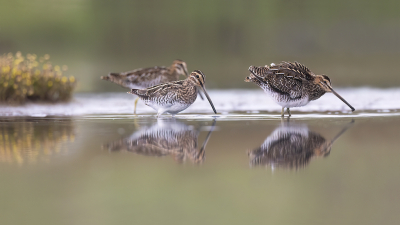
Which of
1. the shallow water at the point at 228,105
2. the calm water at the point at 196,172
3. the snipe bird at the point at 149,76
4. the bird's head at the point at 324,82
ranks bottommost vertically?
the calm water at the point at 196,172

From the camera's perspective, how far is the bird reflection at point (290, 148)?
20.3 feet

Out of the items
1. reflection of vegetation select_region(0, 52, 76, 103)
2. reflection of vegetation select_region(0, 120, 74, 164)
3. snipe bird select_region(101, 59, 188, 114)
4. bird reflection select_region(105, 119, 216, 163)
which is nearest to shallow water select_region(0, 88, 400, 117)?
reflection of vegetation select_region(0, 52, 76, 103)

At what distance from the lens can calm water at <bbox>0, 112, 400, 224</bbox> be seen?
4.58 metres

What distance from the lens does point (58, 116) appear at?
35.6 ft

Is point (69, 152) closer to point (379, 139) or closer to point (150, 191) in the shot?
point (150, 191)

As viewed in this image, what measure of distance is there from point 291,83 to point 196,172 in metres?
4.76

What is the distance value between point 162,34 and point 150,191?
30.9m

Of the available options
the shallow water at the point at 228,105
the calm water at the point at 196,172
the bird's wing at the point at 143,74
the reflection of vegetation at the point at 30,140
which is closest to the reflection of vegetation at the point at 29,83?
the shallow water at the point at 228,105

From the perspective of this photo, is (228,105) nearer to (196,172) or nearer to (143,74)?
(143,74)

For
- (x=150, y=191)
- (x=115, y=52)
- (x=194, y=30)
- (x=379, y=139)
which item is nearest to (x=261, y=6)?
(x=194, y=30)

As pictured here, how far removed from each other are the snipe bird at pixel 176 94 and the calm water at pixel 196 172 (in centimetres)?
70

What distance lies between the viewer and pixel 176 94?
976 cm

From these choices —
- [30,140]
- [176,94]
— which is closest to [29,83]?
[176,94]

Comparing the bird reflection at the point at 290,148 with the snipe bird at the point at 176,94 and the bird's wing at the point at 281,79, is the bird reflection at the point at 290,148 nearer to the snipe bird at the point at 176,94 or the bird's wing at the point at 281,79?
the bird's wing at the point at 281,79
